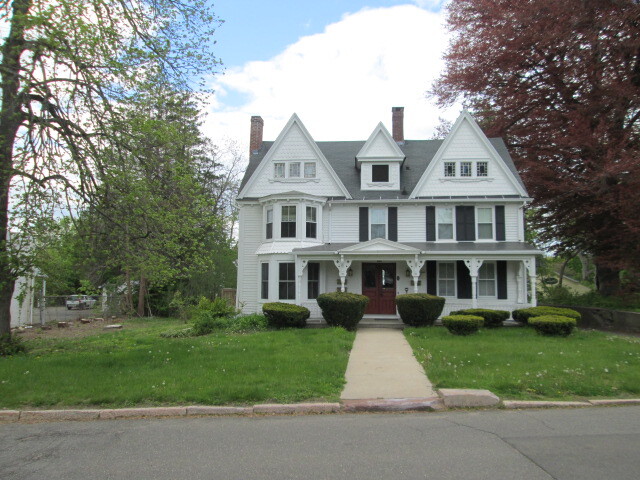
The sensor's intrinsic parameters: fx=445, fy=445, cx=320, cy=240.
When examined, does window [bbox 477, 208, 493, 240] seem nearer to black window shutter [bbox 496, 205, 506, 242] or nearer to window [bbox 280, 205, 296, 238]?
black window shutter [bbox 496, 205, 506, 242]

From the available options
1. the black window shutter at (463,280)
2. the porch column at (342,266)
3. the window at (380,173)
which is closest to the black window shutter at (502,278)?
the black window shutter at (463,280)

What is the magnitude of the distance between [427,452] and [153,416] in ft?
14.1

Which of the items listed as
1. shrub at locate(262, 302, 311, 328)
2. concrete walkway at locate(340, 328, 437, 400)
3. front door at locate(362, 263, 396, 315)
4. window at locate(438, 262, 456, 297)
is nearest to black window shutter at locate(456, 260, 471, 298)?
window at locate(438, 262, 456, 297)

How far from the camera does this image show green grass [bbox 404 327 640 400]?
8.04 meters

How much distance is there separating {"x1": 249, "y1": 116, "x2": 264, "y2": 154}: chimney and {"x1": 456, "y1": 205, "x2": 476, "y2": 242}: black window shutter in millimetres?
10755

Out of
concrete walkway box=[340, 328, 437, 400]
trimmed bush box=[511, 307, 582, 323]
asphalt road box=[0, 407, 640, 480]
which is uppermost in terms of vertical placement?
trimmed bush box=[511, 307, 582, 323]

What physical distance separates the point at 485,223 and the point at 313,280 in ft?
26.2

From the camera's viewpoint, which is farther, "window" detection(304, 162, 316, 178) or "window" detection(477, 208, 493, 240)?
"window" detection(304, 162, 316, 178)

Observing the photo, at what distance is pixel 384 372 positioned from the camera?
31.7 ft

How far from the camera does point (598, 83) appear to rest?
19969 mm

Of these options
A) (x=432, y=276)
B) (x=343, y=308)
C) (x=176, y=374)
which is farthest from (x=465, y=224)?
(x=176, y=374)

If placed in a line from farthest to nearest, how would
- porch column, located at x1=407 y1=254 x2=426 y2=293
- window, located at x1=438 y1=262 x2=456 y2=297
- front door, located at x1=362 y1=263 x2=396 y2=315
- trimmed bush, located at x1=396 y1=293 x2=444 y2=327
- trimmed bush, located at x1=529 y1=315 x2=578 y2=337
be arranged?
front door, located at x1=362 y1=263 x2=396 y2=315 < window, located at x1=438 y1=262 x2=456 y2=297 < porch column, located at x1=407 y1=254 x2=426 y2=293 < trimmed bush, located at x1=396 y1=293 x2=444 y2=327 < trimmed bush, located at x1=529 y1=315 x2=578 y2=337

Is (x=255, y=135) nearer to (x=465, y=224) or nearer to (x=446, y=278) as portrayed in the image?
(x=465, y=224)

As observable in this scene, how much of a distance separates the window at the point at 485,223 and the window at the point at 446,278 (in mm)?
1837
